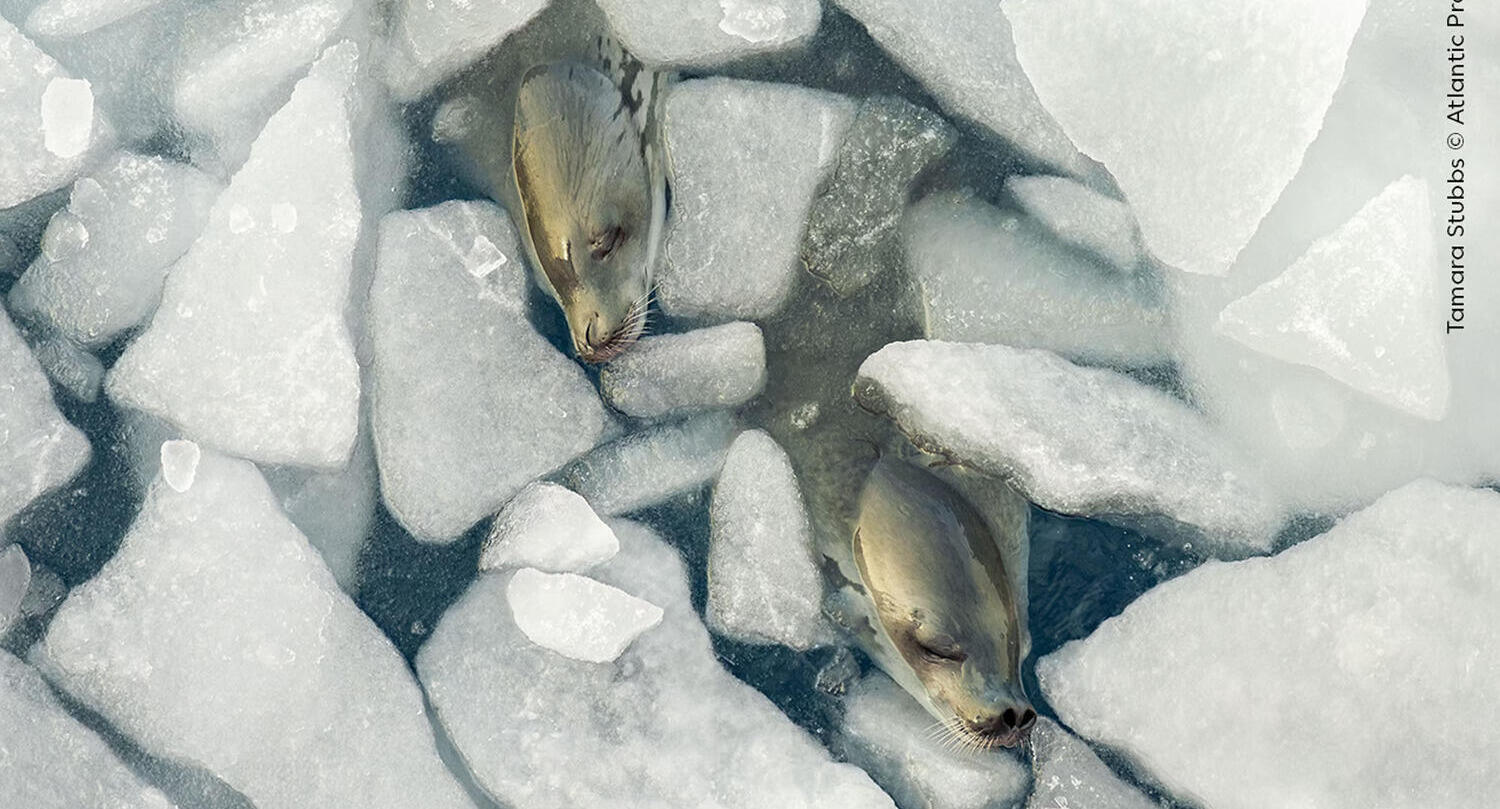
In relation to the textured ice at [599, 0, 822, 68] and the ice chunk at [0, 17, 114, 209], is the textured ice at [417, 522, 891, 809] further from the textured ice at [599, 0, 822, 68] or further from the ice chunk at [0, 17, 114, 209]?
the ice chunk at [0, 17, 114, 209]

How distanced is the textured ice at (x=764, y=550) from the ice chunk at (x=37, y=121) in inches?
42.9

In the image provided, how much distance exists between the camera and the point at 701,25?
2.02 metres

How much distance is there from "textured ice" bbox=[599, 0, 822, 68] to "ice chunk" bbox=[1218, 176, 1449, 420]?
31.3 inches

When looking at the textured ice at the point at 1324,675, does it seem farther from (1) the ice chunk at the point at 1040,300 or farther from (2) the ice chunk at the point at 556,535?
(2) the ice chunk at the point at 556,535

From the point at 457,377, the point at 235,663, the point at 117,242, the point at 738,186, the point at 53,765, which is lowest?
the point at 53,765

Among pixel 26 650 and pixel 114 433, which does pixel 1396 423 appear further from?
pixel 26 650

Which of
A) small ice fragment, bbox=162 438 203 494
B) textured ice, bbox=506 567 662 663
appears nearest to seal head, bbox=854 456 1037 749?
textured ice, bbox=506 567 662 663

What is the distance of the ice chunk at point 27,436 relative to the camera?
193cm

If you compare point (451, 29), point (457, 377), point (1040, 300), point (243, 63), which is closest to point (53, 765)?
point (457, 377)

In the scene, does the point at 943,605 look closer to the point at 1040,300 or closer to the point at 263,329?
the point at 1040,300

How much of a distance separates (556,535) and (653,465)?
19 centimetres

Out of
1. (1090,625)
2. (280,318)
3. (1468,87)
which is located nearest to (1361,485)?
(1090,625)

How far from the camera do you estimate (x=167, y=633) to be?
76.0 inches

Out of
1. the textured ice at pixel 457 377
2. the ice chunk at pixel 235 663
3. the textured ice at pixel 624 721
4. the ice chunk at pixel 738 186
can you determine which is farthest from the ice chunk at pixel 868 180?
the ice chunk at pixel 235 663
